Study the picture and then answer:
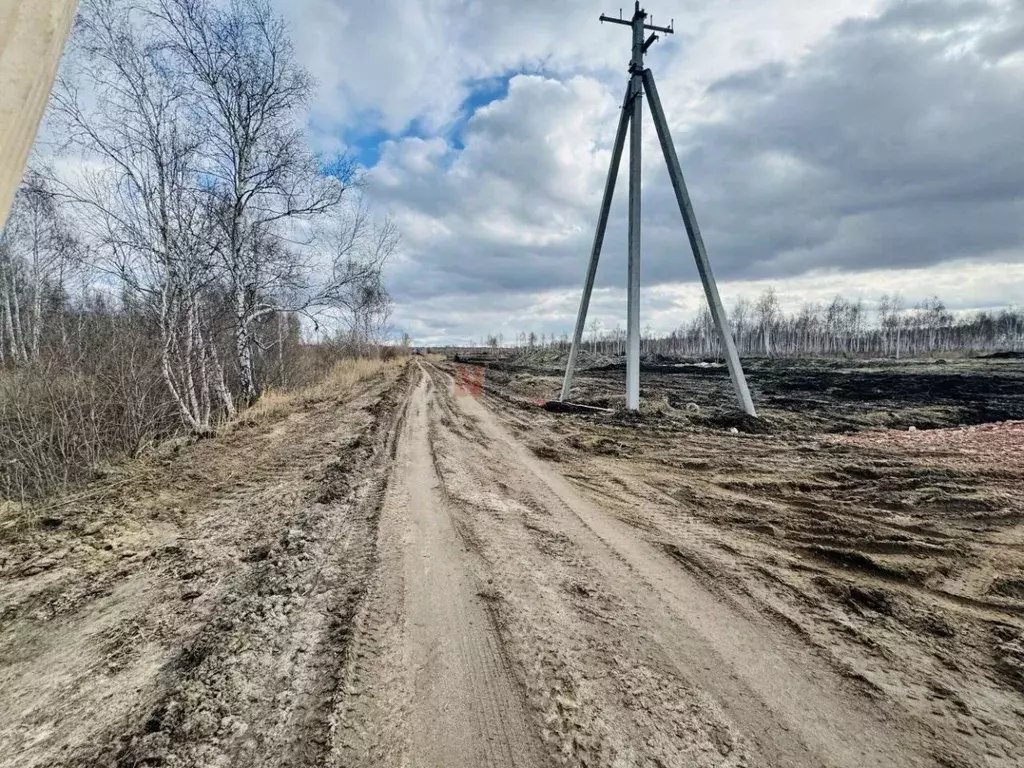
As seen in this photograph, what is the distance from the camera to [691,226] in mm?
10039

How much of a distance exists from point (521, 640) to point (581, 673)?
1.36 feet

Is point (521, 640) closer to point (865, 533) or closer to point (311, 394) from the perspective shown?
point (865, 533)

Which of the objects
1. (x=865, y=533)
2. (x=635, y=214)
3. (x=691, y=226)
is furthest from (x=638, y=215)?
(x=865, y=533)

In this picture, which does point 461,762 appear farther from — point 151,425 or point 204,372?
point 204,372

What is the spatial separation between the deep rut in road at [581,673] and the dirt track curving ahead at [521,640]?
0.01 m

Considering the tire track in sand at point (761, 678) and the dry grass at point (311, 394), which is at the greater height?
the dry grass at point (311, 394)

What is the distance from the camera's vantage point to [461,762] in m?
1.82

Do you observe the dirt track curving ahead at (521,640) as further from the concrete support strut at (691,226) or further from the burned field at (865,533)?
the concrete support strut at (691,226)

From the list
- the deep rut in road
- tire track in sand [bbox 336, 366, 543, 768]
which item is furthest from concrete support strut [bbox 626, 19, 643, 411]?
tire track in sand [bbox 336, 366, 543, 768]

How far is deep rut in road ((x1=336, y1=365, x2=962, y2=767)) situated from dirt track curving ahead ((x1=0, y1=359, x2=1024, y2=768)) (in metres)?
0.01

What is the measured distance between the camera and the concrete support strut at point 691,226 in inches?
387

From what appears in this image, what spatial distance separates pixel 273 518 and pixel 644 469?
463 centimetres

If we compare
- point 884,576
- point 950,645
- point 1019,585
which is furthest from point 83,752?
point 1019,585

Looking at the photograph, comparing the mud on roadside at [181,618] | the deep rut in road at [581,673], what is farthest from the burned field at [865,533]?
A: the mud on roadside at [181,618]
